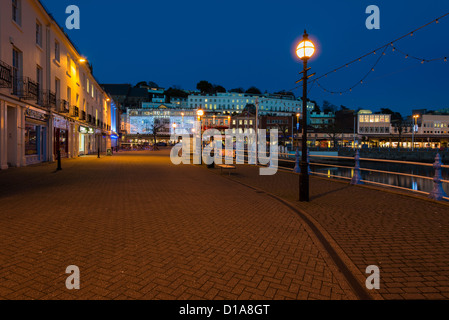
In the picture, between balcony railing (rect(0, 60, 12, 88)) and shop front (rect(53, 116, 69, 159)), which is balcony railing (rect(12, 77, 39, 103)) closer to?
balcony railing (rect(0, 60, 12, 88))

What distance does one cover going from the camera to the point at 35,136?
19031 millimetres

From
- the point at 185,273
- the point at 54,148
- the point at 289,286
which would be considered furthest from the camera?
the point at 54,148

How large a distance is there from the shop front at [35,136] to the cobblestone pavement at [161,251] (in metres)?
12.0

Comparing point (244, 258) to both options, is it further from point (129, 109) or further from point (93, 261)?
point (129, 109)

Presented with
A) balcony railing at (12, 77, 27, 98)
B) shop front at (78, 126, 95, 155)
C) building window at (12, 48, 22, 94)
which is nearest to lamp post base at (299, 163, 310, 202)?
balcony railing at (12, 77, 27, 98)

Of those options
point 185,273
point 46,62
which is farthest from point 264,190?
point 46,62

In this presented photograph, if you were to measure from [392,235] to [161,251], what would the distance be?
3.89 meters

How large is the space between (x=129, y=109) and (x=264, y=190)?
107 metres

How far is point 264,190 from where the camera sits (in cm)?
1001

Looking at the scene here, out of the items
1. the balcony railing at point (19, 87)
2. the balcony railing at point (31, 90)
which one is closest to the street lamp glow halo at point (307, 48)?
the balcony railing at point (19, 87)

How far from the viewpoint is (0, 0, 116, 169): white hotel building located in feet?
47.7

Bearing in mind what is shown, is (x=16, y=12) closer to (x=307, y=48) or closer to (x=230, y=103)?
(x=307, y=48)

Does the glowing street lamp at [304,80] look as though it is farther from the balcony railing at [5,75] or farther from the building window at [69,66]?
the building window at [69,66]

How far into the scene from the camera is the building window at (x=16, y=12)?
603 inches
